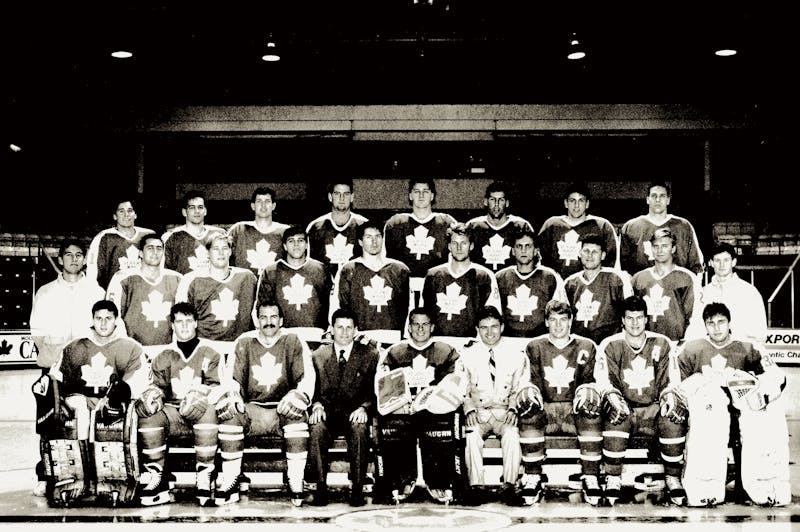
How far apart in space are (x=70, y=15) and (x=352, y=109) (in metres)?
4.12

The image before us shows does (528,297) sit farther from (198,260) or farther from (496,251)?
(198,260)

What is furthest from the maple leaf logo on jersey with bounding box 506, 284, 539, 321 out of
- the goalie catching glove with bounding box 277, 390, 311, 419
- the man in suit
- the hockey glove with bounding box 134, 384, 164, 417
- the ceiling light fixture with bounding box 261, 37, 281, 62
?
the ceiling light fixture with bounding box 261, 37, 281, 62

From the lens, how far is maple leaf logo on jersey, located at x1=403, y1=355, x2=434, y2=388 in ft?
18.2

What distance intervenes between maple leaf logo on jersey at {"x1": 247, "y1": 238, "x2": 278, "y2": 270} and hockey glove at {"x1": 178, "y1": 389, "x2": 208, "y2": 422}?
138 centimetres

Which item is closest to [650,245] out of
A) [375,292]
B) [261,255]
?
[375,292]

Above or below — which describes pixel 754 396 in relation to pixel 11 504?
above

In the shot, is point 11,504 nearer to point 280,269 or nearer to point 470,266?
point 280,269

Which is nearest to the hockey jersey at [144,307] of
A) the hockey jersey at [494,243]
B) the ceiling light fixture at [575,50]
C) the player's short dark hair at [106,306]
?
the player's short dark hair at [106,306]

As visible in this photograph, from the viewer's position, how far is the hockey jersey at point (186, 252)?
21.4 ft

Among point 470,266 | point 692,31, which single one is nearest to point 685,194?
point 692,31

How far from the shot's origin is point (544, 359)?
5.58 metres

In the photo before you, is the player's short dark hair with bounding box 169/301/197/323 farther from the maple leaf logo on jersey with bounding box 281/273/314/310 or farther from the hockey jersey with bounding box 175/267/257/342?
the maple leaf logo on jersey with bounding box 281/273/314/310

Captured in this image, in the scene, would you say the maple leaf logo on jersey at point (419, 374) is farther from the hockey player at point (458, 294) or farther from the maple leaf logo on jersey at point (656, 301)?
the maple leaf logo on jersey at point (656, 301)

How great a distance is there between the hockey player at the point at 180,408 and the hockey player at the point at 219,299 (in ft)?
1.14
